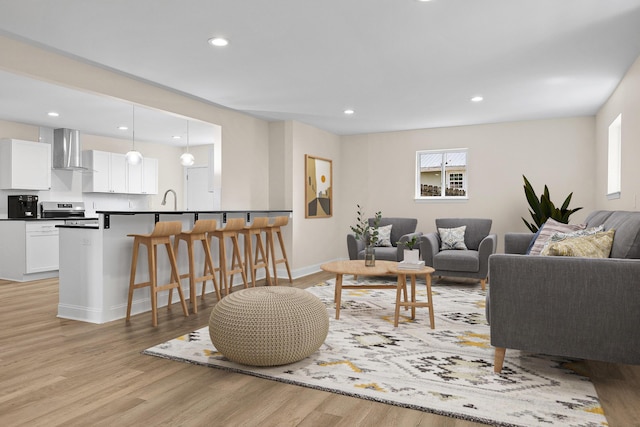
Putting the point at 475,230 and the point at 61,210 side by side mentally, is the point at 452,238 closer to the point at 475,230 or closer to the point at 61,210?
the point at 475,230

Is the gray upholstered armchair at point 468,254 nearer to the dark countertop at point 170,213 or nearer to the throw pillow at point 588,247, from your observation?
the dark countertop at point 170,213

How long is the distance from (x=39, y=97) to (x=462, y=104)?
17.6 feet

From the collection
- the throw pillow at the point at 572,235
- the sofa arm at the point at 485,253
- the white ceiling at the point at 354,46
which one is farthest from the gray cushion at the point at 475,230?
the throw pillow at the point at 572,235

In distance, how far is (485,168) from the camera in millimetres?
7156

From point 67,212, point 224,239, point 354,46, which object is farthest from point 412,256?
point 67,212

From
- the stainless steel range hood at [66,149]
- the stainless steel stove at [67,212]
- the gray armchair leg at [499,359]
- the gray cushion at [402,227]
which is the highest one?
the stainless steel range hood at [66,149]

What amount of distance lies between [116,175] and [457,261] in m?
6.29

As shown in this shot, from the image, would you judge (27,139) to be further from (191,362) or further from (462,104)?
(462,104)

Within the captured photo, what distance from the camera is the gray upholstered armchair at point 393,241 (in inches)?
246

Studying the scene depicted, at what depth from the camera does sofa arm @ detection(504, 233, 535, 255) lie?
4.78 metres

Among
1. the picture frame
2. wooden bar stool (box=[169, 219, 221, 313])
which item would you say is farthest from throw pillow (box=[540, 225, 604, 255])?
the picture frame

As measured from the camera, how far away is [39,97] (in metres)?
5.54

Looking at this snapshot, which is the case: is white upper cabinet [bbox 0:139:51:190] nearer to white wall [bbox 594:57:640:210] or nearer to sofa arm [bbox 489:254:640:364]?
sofa arm [bbox 489:254:640:364]

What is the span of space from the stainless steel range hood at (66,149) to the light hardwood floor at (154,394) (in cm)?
455
